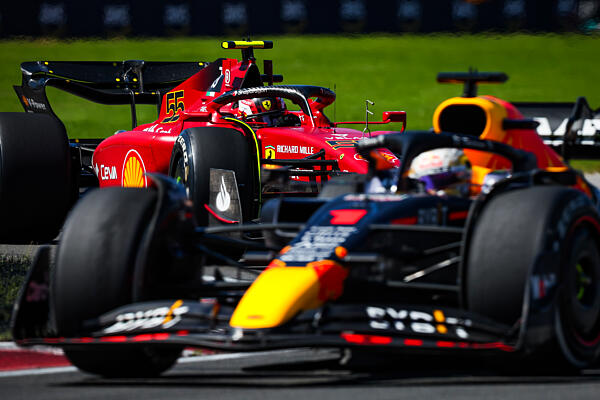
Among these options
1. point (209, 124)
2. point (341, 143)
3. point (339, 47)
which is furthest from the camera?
point (339, 47)

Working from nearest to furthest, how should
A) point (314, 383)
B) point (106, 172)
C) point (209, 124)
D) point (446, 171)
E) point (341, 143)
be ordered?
point (314, 383) < point (446, 171) < point (341, 143) < point (209, 124) < point (106, 172)

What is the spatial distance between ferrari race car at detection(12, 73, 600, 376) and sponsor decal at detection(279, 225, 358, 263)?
10mm

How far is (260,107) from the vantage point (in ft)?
40.4

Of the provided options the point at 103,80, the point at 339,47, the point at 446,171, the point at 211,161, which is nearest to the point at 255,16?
the point at 339,47

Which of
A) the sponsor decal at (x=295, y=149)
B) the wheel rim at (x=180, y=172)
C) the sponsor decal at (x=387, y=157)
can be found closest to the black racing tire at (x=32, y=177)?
the wheel rim at (x=180, y=172)

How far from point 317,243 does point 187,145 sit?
463 cm

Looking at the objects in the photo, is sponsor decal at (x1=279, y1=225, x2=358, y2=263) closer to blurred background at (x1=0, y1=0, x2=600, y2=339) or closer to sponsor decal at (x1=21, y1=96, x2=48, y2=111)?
sponsor decal at (x1=21, y1=96, x2=48, y2=111)

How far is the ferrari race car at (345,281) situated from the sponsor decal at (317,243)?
1 centimetres

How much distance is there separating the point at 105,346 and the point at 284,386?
829mm

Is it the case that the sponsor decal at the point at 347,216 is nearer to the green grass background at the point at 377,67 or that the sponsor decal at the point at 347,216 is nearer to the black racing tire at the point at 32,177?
the black racing tire at the point at 32,177

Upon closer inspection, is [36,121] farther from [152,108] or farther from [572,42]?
[152,108]

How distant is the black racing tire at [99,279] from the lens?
17.9ft

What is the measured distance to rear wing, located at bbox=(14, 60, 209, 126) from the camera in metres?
13.8

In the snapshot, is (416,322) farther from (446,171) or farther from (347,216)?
(446,171)
